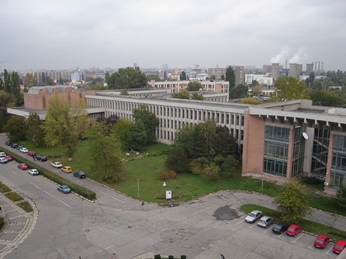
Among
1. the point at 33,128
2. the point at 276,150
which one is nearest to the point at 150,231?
the point at 276,150

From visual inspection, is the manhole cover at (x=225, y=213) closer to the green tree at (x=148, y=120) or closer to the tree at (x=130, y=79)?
the green tree at (x=148, y=120)

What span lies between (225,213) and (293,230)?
283 inches

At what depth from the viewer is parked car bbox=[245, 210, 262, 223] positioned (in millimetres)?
31875

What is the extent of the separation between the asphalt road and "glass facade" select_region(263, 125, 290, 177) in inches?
232

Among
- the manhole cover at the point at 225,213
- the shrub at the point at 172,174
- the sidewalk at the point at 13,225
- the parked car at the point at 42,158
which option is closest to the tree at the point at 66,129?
the parked car at the point at 42,158

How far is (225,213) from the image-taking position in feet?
112

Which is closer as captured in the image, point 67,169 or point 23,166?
point 67,169

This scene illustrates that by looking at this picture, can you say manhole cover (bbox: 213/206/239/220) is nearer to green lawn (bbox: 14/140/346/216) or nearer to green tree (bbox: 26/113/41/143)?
green lawn (bbox: 14/140/346/216)

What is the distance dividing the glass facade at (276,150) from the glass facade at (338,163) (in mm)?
5596

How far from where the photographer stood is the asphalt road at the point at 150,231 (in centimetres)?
2669

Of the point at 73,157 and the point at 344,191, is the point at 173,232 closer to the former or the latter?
the point at 344,191

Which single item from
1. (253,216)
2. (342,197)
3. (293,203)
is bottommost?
(253,216)

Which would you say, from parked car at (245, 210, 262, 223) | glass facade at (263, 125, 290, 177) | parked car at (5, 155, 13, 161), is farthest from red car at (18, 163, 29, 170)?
glass facade at (263, 125, 290, 177)

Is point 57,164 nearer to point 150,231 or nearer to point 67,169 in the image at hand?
point 67,169
